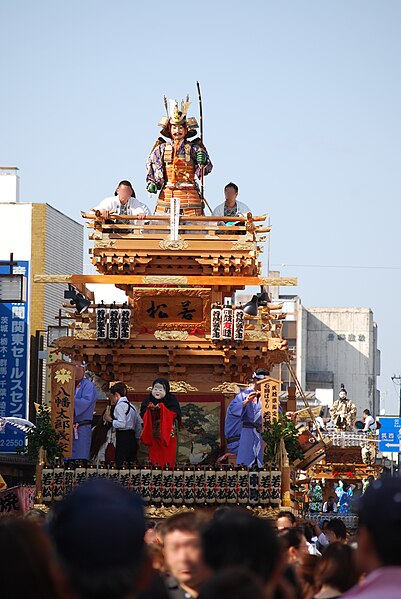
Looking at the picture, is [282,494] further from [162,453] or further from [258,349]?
[258,349]

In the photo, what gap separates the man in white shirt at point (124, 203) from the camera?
31094 mm

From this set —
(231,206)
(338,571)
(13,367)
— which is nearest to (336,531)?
(338,571)

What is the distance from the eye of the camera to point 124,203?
31281mm

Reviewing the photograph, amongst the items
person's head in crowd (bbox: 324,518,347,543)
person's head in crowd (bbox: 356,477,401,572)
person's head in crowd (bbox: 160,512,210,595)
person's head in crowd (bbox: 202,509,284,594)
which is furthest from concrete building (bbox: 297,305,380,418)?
person's head in crowd (bbox: 356,477,401,572)

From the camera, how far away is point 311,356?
10419 cm

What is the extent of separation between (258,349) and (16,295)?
43.2ft

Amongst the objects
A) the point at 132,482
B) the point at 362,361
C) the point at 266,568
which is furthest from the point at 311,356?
the point at 266,568

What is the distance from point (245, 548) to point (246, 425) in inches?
870

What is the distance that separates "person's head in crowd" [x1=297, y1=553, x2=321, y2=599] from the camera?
9.09 meters

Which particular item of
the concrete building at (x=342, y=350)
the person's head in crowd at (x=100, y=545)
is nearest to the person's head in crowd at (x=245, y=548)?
the person's head in crowd at (x=100, y=545)

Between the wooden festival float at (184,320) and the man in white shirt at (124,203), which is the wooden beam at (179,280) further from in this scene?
the man in white shirt at (124,203)

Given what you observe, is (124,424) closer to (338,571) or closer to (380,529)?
(338,571)

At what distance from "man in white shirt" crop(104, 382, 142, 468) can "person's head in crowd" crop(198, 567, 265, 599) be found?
22.0 metres

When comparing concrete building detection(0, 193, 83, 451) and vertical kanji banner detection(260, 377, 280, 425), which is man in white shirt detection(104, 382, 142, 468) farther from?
concrete building detection(0, 193, 83, 451)
